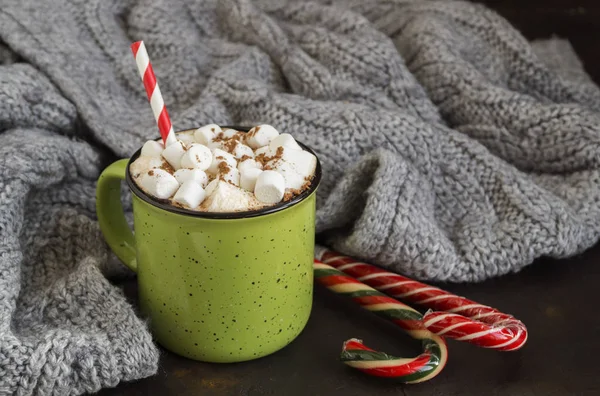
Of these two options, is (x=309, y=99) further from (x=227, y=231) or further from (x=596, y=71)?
(x=596, y=71)

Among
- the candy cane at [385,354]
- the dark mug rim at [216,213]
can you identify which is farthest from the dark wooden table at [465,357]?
the dark mug rim at [216,213]

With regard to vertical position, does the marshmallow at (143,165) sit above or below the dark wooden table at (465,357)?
above

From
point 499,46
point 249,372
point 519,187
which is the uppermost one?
point 499,46

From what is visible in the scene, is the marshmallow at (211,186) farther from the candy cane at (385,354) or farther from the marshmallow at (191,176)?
the candy cane at (385,354)

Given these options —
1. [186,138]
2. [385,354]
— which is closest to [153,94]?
[186,138]

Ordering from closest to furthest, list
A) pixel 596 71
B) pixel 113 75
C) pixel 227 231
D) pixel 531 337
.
→ pixel 227 231 < pixel 531 337 < pixel 113 75 < pixel 596 71

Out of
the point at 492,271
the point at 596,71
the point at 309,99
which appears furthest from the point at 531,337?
the point at 596,71

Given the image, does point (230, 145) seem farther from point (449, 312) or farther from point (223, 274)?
point (449, 312)
